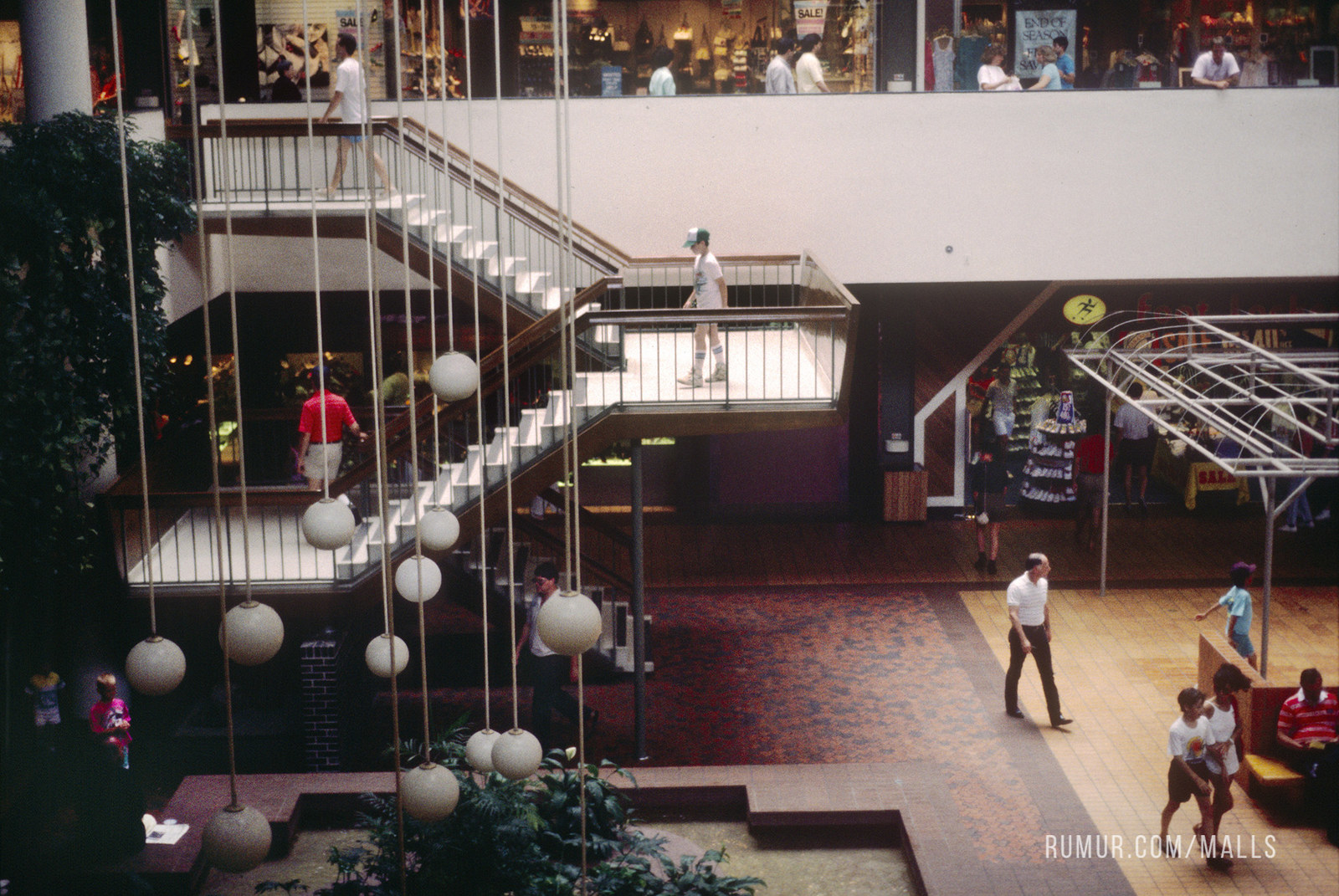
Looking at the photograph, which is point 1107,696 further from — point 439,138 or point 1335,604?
point 439,138

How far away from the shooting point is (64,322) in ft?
27.2

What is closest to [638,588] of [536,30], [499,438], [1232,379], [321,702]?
[499,438]

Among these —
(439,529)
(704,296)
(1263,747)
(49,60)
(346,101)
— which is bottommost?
(1263,747)

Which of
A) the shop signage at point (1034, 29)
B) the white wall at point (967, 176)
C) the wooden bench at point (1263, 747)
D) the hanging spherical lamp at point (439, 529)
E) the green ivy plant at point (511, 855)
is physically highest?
the shop signage at point (1034, 29)

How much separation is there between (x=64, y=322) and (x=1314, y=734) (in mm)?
8838

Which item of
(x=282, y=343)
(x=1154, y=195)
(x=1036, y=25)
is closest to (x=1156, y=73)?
(x=1036, y=25)

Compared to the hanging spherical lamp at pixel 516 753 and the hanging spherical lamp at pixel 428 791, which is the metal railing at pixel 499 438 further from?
the hanging spherical lamp at pixel 428 791

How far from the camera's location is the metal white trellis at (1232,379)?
384 inches

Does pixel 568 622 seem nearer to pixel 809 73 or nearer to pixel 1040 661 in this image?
pixel 1040 661

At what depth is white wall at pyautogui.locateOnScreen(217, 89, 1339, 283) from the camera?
1310cm

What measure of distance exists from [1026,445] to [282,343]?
9.35m

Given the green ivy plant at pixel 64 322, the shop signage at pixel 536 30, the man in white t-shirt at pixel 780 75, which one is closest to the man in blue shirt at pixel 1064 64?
the man in white t-shirt at pixel 780 75

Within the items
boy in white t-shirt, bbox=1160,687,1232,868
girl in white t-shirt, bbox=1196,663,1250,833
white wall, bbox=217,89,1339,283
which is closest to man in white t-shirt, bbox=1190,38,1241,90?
white wall, bbox=217,89,1339,283

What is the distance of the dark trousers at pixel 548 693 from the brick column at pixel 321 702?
4.84 ft
